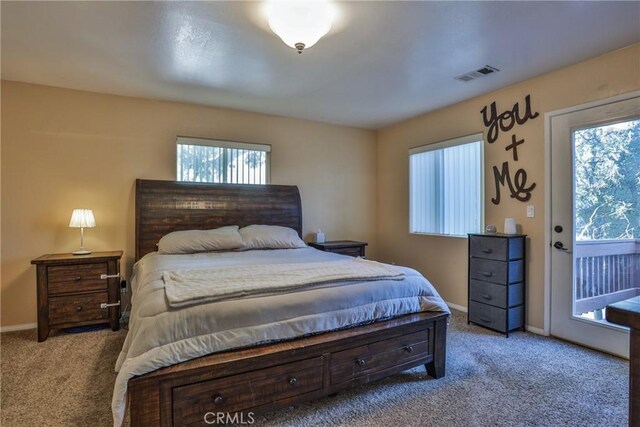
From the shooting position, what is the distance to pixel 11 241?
3.26m

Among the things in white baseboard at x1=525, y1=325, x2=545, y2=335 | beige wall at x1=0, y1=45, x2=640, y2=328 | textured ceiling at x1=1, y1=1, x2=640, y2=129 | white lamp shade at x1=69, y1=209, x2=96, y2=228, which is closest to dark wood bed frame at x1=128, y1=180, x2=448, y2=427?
white baseboard at x1=525, y1=325, x2=545, y2=335

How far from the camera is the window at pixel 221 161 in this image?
3.99 metres

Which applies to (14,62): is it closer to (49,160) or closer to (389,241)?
(49,160)

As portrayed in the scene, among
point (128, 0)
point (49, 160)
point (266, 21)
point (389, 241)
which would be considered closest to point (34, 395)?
point (49, 160)

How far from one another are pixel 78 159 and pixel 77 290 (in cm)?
139

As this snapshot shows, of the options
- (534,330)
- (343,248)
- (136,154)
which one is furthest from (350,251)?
(136,154)

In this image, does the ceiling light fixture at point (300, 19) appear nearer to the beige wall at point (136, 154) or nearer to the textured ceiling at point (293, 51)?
the textured ceiling at point (293, 51)

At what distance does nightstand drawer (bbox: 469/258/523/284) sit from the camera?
3.12 meters

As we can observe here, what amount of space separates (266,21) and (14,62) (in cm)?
237

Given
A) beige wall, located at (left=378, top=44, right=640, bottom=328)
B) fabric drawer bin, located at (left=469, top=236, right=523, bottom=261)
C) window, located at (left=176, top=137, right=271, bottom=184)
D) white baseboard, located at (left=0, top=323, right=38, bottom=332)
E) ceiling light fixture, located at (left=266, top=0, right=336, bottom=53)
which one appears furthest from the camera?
window, located at (left=176, top=137, right=271, bottom=184)

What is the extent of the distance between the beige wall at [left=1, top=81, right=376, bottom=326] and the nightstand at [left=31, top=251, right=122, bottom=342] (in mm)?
362

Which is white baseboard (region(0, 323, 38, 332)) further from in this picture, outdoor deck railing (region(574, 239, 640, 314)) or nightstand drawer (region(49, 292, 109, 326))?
outdoor deck railing (region(574, 239, 640, 314))

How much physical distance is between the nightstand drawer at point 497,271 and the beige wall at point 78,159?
2664 mm

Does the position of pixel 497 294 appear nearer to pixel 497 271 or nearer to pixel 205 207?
pixel 497 271
